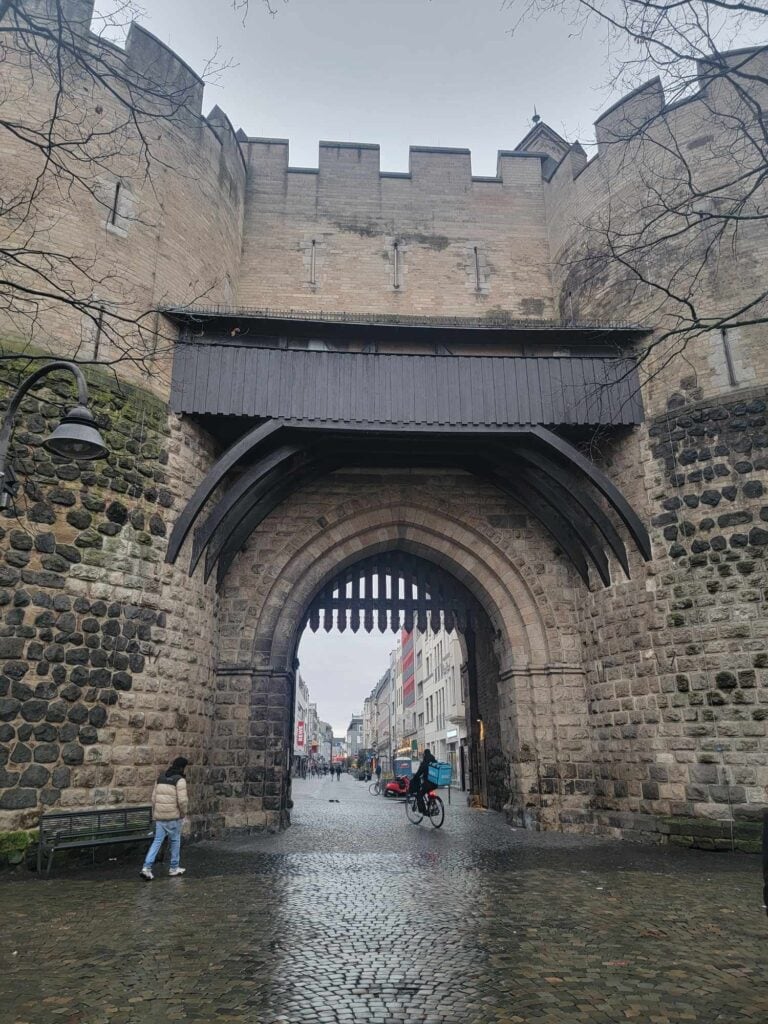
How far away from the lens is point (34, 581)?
7559 millimetres

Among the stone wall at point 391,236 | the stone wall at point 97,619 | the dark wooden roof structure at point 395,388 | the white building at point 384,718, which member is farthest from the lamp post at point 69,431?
the white building at point 384,718

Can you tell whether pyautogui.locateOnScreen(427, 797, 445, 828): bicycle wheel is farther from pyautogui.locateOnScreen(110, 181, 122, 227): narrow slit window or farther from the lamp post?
pyautogui.locateOnScreen(110, 181, 122, 227): narrow slit window

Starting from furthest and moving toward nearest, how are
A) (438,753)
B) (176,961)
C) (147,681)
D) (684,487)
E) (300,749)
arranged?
(300,749) → (438,753) → (684,487) → (147,681) → (176,961)

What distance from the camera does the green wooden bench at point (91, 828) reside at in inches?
271

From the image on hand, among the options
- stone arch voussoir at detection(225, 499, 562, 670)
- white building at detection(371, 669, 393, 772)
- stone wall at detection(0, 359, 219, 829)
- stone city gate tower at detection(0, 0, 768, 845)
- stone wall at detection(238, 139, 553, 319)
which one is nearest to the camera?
stone wall at detection(0, 359, 219, 829)

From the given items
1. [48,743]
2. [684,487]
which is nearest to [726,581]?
[684,487]

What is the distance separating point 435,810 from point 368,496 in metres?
5.58

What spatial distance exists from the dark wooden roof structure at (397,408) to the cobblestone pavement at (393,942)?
183 inches

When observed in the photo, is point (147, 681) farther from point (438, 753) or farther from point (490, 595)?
point (438, 753)

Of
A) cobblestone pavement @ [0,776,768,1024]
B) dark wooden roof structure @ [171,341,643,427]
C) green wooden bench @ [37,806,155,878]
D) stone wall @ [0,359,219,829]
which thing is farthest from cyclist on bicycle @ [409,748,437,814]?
dark wooden roof structure @ [171,341,643,427]

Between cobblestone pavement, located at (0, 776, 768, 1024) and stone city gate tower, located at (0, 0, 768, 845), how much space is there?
6.99 ft

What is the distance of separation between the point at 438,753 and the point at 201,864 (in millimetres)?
29087

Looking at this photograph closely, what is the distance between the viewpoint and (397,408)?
33.1 ft

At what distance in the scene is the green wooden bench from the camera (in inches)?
271
